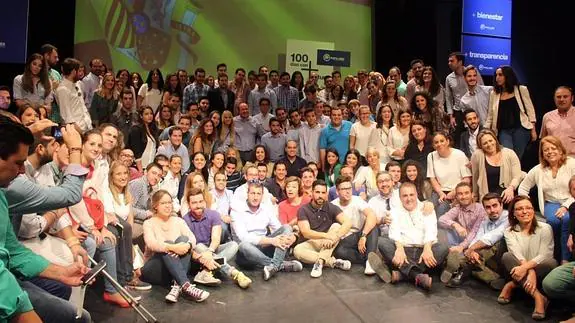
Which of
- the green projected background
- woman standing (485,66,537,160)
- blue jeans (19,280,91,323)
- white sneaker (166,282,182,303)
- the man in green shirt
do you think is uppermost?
the green projected background

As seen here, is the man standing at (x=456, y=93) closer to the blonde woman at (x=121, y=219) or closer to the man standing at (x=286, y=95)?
the man standing at (x=286, y=95)

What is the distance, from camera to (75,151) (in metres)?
2.11

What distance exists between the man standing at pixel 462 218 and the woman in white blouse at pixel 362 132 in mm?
1683

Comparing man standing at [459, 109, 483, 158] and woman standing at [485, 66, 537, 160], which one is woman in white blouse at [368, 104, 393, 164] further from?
woman standing at [485, 66, 537, 160]

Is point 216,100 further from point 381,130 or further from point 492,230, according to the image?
point 492,230

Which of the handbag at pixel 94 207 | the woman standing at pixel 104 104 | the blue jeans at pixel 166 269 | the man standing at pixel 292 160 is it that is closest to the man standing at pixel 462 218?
the man standing at pixel 292 160

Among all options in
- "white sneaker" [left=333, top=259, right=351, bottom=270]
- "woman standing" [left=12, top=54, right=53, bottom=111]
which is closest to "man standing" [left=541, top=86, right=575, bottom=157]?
"white sneaker" [left=333, top=259, right=351, bottom=270]

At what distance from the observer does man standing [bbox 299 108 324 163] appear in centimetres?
656

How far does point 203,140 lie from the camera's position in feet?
20.3

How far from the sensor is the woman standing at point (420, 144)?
219 inches

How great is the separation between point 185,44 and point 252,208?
16.6 ft

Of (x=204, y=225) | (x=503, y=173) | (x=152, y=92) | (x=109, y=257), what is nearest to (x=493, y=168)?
(x=503, y=173)

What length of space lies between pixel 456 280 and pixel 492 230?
49cm

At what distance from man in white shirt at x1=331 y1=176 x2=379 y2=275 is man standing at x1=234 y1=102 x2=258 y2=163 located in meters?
2.00
